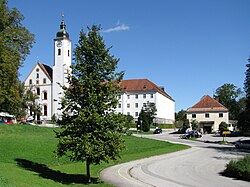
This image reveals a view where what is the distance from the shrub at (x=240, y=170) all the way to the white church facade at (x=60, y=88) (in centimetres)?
7159

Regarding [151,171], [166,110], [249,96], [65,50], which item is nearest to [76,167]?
[151,171]

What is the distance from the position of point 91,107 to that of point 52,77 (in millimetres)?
80762

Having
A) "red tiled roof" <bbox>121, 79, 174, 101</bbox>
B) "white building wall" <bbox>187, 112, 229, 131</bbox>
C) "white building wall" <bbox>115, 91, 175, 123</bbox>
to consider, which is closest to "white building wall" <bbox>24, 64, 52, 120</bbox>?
"white building wall" <bbox>115, 91, 175, 123</bbox>

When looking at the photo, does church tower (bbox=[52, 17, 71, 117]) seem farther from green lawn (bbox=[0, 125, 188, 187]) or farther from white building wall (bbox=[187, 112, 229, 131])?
green lawn (bbox=[0, 125, 188, 187])

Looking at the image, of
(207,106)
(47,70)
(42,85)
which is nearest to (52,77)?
(42,85)

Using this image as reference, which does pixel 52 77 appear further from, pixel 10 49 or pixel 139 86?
pixel 10 49

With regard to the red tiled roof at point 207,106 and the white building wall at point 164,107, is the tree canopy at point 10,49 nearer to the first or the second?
the red tiled roof at point 207,106

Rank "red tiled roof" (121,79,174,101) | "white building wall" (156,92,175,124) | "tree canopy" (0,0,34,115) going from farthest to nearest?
"red tiled roof" (121,79,174,101), "white building wall" (156,92,175,124), "tree canopy" (0,0,34,115)

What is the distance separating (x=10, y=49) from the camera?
110ft

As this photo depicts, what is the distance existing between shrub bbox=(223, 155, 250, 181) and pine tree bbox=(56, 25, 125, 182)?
8.95 metres

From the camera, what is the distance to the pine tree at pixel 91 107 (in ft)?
60.3

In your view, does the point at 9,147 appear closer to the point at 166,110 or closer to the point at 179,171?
the point at 179,171

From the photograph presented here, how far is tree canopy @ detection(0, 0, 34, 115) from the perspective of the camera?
31.5 meters

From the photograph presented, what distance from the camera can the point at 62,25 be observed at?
97.1 meters
